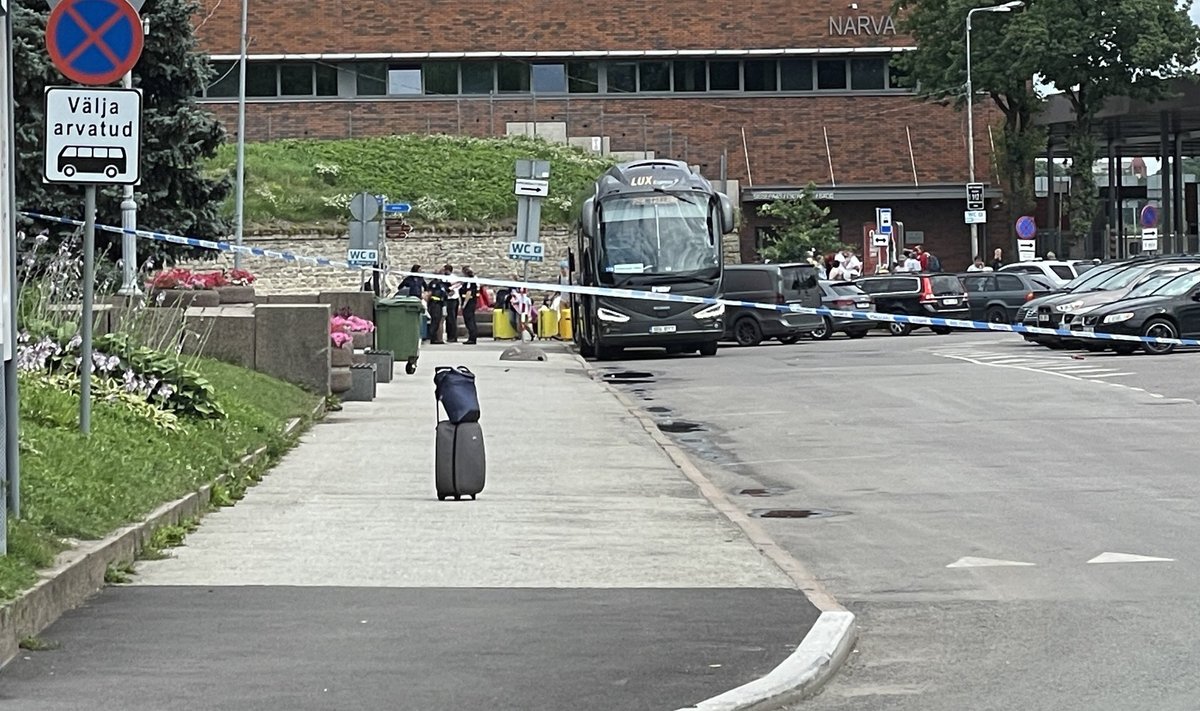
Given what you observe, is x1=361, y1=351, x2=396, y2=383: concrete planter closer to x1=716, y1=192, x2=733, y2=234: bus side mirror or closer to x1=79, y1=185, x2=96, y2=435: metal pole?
x1=716, y1=192, x2=733, y2=234: bus side mirror

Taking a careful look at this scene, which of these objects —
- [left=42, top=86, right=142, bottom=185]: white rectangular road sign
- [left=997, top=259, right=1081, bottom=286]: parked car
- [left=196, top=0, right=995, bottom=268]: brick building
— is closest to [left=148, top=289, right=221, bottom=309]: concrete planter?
[left=42, top=86, right=142, bottom=185]: white rectangular road sign

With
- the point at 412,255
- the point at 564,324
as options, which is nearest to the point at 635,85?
the point at 412,255

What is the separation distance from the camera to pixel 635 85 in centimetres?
6869

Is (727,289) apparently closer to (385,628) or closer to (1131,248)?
(385,628)

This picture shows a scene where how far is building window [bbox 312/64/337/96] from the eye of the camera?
68.2 m

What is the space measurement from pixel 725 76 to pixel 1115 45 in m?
14.0

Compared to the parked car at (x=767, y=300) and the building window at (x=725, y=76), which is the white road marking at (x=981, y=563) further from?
the building window at (x=725, y=76)

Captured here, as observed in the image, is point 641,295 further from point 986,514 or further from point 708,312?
point 986,514

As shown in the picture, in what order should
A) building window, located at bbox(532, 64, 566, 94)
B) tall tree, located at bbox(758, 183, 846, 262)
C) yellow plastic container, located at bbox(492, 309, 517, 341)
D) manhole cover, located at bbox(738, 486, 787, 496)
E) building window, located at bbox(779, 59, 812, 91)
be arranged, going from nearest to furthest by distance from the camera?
manhole cover, located at bbox(738, 486, 787, 496)
yellow plastic container, located at bbox(492, 309, 517, 341)
tall tree, located at bbox(758, 183, 846, 262)
building window, located at bbox(532, 64, 566, 94)
building window, located at bbox(779, 59, 812, 91)

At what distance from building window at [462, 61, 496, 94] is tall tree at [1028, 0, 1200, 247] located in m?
18.8

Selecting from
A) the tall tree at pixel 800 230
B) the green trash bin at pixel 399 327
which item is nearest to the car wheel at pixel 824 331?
the green trash bin at pixel 399 327

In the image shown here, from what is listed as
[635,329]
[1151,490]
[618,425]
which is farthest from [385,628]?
[635,329]

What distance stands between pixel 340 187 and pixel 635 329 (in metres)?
24.9

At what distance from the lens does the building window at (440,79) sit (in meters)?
68.4
